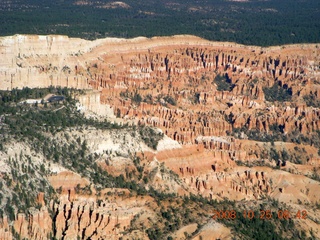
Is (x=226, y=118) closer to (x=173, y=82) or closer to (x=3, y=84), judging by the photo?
(x=173, y=82)

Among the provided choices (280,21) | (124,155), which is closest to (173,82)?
(124,155)

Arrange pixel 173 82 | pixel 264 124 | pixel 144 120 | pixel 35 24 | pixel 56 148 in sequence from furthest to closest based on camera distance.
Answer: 1. pixel 35 24
2. pixel 173 82
3. pixel 264 124
4. pixel 144 120
5. pixel 56 148

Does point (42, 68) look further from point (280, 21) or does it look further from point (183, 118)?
point (280, 21)

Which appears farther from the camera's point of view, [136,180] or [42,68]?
[42,68]

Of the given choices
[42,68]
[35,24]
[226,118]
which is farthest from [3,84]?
[35,24]

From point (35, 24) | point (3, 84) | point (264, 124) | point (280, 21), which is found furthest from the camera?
point (280, 21)

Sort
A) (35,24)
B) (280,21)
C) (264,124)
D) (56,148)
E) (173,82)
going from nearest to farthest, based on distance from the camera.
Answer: (56,148) → (264,124) → (173,82) → (35,24) → (280,21)
